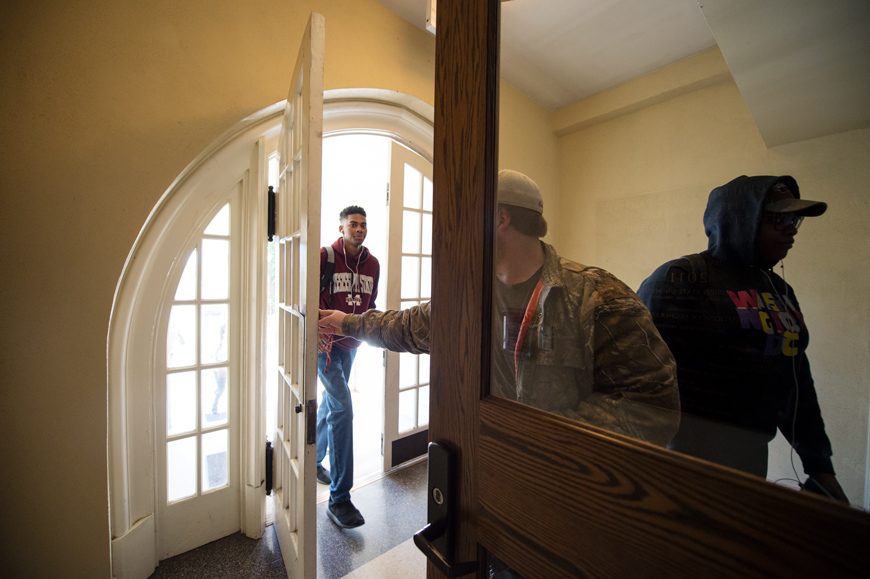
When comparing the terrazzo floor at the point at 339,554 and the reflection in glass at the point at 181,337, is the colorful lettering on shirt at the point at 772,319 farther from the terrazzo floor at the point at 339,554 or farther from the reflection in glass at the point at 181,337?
the reflection in glass at the point at 181,337

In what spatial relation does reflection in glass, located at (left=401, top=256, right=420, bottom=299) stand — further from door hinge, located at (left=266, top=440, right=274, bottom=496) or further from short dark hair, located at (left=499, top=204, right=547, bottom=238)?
short dark hair, located at (left=499, top=204, right=547, bottom=238)

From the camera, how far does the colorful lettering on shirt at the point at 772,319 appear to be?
261 millimetres

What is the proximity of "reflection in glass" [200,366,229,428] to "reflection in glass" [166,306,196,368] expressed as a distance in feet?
0.37

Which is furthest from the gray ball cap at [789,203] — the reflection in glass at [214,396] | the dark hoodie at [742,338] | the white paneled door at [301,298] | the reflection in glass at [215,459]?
the reflection in glass at [215,459]

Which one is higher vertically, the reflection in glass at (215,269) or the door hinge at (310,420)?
the reflection in glass at (215,269)

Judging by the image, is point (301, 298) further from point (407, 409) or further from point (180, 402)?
point (407, 409)

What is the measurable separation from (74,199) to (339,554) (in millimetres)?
1819

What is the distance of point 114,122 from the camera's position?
3.75 ft

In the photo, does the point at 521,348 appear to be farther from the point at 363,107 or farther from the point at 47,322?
the point at 363,107

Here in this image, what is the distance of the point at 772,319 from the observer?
271 mm

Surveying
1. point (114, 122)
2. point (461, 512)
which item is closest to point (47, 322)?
point (114, 122)

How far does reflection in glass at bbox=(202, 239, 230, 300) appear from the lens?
1.66m

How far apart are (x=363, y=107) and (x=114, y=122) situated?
3.61ft

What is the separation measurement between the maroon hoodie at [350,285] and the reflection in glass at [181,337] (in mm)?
630
